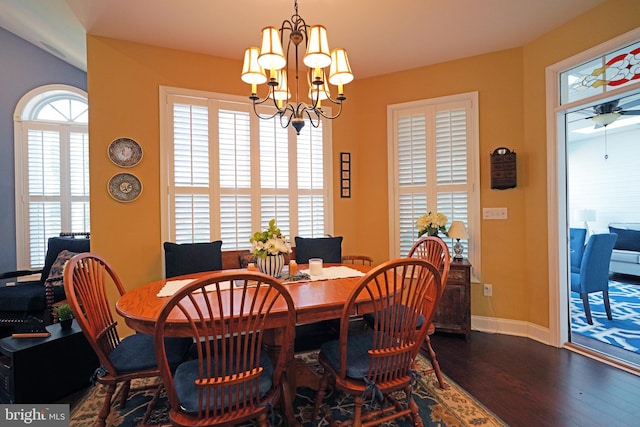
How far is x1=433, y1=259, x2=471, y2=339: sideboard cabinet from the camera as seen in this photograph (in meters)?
2.97

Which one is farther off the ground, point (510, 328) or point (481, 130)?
point (481, 130)

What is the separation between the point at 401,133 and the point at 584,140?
5.40m

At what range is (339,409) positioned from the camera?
6.33 ft

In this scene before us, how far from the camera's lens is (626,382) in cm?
223

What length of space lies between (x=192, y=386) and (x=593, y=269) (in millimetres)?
3838

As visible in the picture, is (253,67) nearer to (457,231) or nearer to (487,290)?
(457,231)

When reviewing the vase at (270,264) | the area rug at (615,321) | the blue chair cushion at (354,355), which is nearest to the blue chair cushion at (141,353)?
the vase at (270,264)

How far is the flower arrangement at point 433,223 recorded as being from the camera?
3158 mm

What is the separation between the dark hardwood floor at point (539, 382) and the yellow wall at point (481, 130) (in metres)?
0.50

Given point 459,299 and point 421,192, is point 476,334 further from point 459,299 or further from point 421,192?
point 421,192

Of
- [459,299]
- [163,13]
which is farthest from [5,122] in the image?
[459,299]

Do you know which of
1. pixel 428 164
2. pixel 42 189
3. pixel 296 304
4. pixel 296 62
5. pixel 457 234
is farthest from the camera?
pixel 42 189
